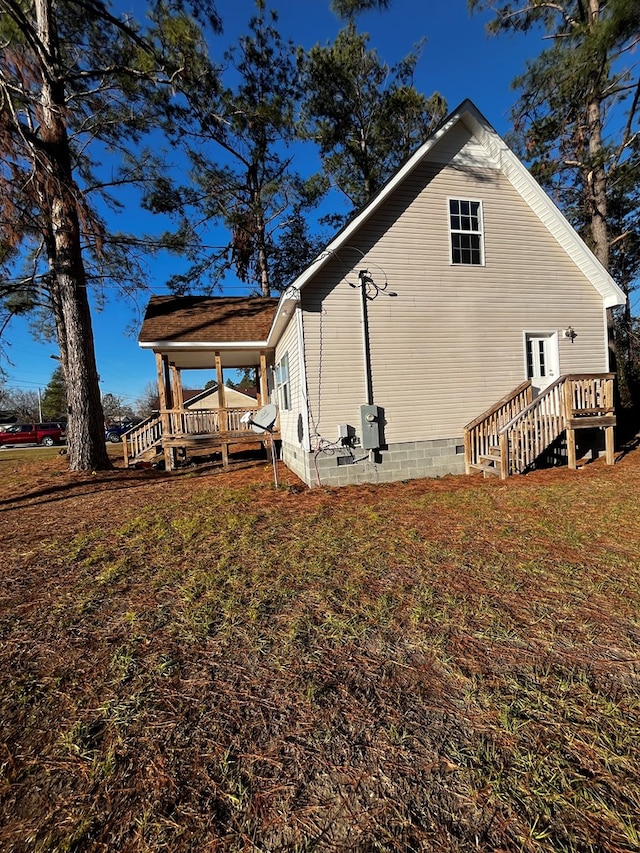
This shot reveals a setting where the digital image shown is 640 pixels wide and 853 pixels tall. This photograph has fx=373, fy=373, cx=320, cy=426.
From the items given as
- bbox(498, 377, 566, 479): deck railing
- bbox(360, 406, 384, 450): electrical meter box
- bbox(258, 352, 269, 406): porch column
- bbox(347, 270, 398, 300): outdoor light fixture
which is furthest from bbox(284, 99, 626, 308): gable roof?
Answer: bbox(258, 352, 269, 406): porch column

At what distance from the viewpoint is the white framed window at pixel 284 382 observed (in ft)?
31.9

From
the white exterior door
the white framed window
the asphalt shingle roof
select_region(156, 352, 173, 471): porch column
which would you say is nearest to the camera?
the white exterior door

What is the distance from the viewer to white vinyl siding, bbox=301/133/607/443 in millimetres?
7852

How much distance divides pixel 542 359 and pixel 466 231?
3.67 meters

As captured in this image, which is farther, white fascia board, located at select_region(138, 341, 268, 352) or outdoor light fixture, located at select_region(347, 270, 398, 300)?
white fascia board, located at select_region(138, 341, 268, 352)

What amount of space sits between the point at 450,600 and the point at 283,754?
6.18ft

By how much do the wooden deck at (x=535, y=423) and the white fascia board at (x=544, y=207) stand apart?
2.62m

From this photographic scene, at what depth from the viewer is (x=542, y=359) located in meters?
9.39

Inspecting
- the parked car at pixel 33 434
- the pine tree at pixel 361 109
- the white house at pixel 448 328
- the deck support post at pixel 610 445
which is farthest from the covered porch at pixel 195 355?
the parked car at pixel 33 434

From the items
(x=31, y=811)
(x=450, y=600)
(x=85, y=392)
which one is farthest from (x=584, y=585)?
(x=85, y=392)

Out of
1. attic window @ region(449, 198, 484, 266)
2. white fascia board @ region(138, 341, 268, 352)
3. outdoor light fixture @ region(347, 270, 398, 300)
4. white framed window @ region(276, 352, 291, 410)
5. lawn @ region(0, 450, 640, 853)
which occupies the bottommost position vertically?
lawn @ region(0, 450, 640, 853)

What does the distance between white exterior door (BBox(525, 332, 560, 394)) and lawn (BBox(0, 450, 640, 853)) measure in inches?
217

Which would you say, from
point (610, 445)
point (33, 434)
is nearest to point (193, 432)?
point (610, 445)

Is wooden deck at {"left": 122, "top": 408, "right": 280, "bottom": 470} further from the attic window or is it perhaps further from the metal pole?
the attic window
